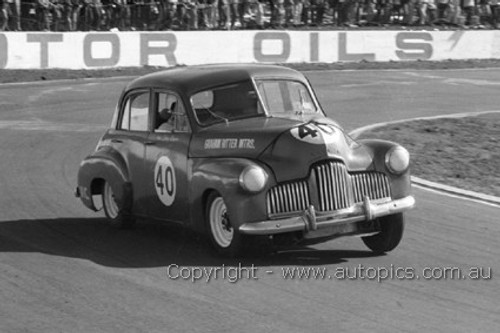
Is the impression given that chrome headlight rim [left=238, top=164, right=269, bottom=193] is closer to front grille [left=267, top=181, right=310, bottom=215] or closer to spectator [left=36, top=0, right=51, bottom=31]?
front grille [left=267, top=181, right=310, bottom=215]

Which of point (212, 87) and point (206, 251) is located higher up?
point (212, 87)

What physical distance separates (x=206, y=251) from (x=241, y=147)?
94cm

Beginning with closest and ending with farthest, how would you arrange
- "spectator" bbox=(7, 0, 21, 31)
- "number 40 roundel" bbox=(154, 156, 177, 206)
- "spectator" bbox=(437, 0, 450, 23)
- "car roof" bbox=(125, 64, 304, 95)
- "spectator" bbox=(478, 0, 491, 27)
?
"number 40 roundel" bbox=(154, 156, 177, 206) → "car roof" bbox=(125, 64, 304, 95) → "spectator" bbox=(7, 0, 21, 31) → "spectator" bbox=(437, 0, 450, 23) → "spectator" bbox=(478, 0, 491, 27)

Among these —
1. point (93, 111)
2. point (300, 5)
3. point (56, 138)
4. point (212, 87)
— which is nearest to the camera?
point (212, 87)

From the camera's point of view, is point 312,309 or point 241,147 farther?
point 241,147

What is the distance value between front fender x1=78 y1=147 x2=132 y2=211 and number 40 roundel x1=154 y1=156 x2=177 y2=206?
1.66 feet

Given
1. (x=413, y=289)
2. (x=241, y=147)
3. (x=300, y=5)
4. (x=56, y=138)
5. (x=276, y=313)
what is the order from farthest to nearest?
(x=300, y=5)
(x=56, y=138)
(x=241, y=147)
(x=413, y=289)
(x=276, y=313)

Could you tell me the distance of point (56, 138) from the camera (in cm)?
1549

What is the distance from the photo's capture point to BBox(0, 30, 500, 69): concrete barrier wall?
84.0ft

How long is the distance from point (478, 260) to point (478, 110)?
1242 centimetres

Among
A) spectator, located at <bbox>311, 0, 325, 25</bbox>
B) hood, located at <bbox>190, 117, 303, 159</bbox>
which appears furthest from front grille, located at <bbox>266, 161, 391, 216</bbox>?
spectator, located at <bbox>311, 0, 325, 25</bbox>

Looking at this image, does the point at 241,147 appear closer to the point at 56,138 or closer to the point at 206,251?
the point at 206,251

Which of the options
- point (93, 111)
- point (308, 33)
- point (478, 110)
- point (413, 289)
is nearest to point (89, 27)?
point (308, 33)

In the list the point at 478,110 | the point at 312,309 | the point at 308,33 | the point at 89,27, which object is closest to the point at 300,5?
the point at 308,33
